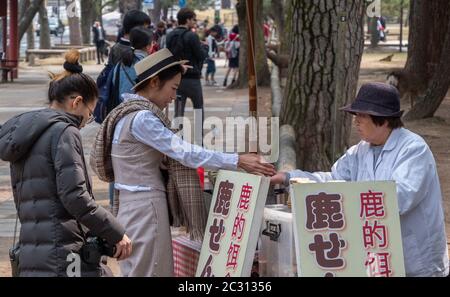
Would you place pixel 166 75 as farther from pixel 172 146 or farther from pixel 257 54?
pixel 257 54

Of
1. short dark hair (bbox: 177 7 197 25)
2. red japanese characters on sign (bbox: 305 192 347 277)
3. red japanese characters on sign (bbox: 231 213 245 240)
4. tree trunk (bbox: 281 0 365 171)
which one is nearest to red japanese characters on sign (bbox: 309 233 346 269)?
red japanese characters on sign (bbox: 305 192 347 277)

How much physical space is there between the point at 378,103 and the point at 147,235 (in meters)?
1.35

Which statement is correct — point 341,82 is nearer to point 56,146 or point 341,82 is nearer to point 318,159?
point 318,159

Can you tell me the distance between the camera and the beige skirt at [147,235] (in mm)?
4945

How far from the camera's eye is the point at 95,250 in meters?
4.42

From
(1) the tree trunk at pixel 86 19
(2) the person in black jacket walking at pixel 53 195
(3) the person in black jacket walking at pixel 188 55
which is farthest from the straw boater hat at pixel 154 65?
(1) the tree trunk at pixel 86 19

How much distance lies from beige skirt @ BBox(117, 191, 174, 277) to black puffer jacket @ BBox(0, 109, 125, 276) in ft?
1.83

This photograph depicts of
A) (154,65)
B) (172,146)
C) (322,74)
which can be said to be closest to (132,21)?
(322,74)

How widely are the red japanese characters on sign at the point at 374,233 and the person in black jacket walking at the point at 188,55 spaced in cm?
862

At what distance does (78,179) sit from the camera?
4215 millimetres

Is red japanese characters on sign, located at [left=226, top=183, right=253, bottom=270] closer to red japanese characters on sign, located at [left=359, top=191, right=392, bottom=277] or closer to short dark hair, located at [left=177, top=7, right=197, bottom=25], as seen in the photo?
red japanese characters on sign, located at [left=359, top=191, right=392, bottom=277]

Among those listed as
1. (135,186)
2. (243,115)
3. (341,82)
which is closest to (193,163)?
(135,186)

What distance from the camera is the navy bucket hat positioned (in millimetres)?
4521
